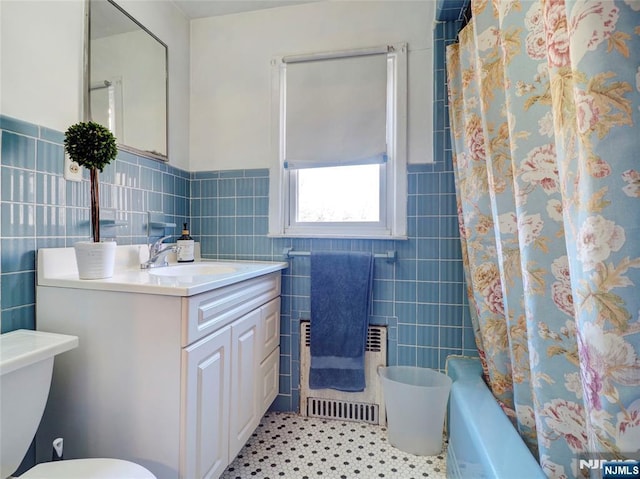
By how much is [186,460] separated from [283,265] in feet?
3.22

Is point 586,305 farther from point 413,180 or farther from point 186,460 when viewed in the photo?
point 413,180

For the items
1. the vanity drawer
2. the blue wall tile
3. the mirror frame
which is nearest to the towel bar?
the blue wall tile

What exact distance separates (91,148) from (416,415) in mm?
1758

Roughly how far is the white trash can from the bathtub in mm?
121

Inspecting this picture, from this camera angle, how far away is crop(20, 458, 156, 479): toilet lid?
82cm

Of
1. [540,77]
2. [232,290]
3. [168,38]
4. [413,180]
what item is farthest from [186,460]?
[168,38]

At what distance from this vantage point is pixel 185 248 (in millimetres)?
1759

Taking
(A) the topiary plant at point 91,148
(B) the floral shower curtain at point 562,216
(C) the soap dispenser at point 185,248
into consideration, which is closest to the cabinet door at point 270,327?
(C) the soap dispenser at point 185,248

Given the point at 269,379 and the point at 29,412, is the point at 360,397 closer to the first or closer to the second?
the point at 269,379

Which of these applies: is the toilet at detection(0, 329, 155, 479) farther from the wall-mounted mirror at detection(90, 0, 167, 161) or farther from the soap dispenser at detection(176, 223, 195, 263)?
the wall-mounted mirror at detection(90, 0, 167, 161)

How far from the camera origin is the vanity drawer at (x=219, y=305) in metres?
0.98

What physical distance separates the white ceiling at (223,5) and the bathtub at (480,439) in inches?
85.5

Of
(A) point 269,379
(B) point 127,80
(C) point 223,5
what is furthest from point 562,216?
(C) point 223,5

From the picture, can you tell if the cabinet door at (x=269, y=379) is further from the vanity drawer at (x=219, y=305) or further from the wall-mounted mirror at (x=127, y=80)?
the wall-mounted mirror at (x=127, y=80)
